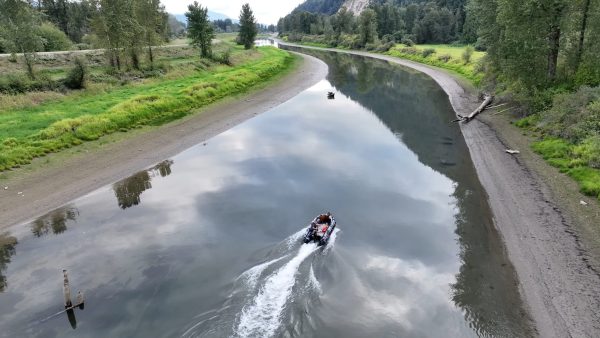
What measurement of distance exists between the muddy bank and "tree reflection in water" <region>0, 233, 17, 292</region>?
2309 cm

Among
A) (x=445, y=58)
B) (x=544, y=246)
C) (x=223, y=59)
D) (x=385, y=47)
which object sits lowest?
(x=544, y=246)

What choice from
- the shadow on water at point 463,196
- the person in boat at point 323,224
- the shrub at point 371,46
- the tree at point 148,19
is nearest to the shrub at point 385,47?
the shrub at point 371,46

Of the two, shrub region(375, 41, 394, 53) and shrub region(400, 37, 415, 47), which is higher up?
shrub region(400, 37, 415, 47)

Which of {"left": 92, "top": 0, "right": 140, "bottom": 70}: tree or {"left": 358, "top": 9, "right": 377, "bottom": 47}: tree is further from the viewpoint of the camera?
{"left": 358, "top": 9, "right": 377, "bottom": 47}: tree

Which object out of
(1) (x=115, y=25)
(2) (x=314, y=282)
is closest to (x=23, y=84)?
(1) (x=115, y=25)

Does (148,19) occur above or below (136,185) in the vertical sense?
above

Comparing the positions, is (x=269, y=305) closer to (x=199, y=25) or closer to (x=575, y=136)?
(x=575, y=136)

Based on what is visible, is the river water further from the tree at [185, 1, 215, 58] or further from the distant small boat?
the tree at [185, 1, 215, 58]

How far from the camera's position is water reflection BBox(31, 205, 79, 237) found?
21734 mm

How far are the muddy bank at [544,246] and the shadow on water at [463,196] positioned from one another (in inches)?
23.8

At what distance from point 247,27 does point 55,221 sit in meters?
101

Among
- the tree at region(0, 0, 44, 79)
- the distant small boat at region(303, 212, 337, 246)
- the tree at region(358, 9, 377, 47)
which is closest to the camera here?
the distant small boat at region(303, 212, 337, 246)

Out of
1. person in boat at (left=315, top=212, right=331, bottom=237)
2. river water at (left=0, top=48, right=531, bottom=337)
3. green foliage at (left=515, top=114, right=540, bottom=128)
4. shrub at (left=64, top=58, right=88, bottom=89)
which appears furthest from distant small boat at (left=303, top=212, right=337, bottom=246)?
shrub at (left=64, top=58, right=88, bottom=89)

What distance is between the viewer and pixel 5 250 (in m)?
19.9
